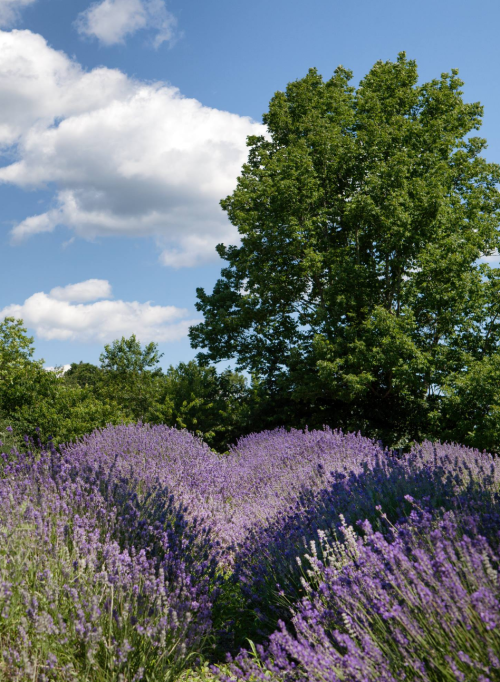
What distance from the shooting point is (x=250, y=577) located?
4121mm

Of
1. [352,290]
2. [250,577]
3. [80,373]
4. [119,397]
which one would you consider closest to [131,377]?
[119,397]

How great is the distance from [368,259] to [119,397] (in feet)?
Result: 30.6

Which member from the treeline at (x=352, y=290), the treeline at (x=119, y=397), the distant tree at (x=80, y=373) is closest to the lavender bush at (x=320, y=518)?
the treeline at (x=119, y=397)

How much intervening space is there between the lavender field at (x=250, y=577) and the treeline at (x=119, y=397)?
160 inches

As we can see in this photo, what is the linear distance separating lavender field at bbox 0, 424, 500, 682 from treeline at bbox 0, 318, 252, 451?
4.07 m

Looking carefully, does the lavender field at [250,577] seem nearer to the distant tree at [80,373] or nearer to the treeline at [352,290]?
the treeline at [352,290]

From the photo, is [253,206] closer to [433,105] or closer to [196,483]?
[433,105]

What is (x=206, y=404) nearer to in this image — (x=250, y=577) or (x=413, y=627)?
(x=250, y=577)

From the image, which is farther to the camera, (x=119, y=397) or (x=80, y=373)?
(x=80, y=373)

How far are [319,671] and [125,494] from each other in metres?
2.87

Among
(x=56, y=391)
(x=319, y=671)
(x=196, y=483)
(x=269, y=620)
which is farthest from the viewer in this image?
(x=56, y=391)

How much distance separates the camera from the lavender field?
231cm

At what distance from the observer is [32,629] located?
298 cm

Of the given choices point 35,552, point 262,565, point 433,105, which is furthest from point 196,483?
point 433,105
